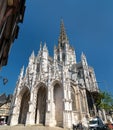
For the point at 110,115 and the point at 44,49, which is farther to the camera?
the point at 44,49

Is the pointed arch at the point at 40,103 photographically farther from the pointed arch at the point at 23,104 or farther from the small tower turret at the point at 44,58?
the small tower turret at the point at 44,58

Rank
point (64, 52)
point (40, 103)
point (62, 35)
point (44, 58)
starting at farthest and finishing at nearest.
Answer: point (62, 35) < point (64, 52) < point (44, 58) < point (40, 103)

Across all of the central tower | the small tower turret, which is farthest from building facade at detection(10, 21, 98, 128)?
the central tower

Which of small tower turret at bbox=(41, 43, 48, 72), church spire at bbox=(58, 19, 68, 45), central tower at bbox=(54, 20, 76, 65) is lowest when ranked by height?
small tower turret at bbox=(41, 43, 48, 72)

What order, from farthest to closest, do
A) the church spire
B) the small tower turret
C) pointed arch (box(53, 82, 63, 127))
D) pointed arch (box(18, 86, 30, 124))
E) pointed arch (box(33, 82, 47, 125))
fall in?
the church spire
the small tower turret
pointed arch (box(18, 86, 30, 124))
pointed arch (box(33, 82, 47, 125))
pointed arch (box(53, 82, 63, 127))

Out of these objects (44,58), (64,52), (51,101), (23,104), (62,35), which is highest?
(62,35)

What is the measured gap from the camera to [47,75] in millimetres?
28328

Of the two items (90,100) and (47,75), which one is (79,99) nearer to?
(90,100)

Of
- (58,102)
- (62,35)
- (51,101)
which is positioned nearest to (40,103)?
(51,101)

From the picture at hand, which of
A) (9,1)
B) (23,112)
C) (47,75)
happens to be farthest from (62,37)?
(9,1)

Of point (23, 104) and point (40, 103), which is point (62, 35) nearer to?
point (23, 104)

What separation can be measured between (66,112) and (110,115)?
A: 69.3 ft

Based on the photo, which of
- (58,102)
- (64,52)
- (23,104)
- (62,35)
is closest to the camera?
(58,102)

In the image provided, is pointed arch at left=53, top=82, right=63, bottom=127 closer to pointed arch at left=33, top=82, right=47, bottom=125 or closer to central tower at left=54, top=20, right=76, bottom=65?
pointed arch at left=33, top=82, right=47, bottom=125
